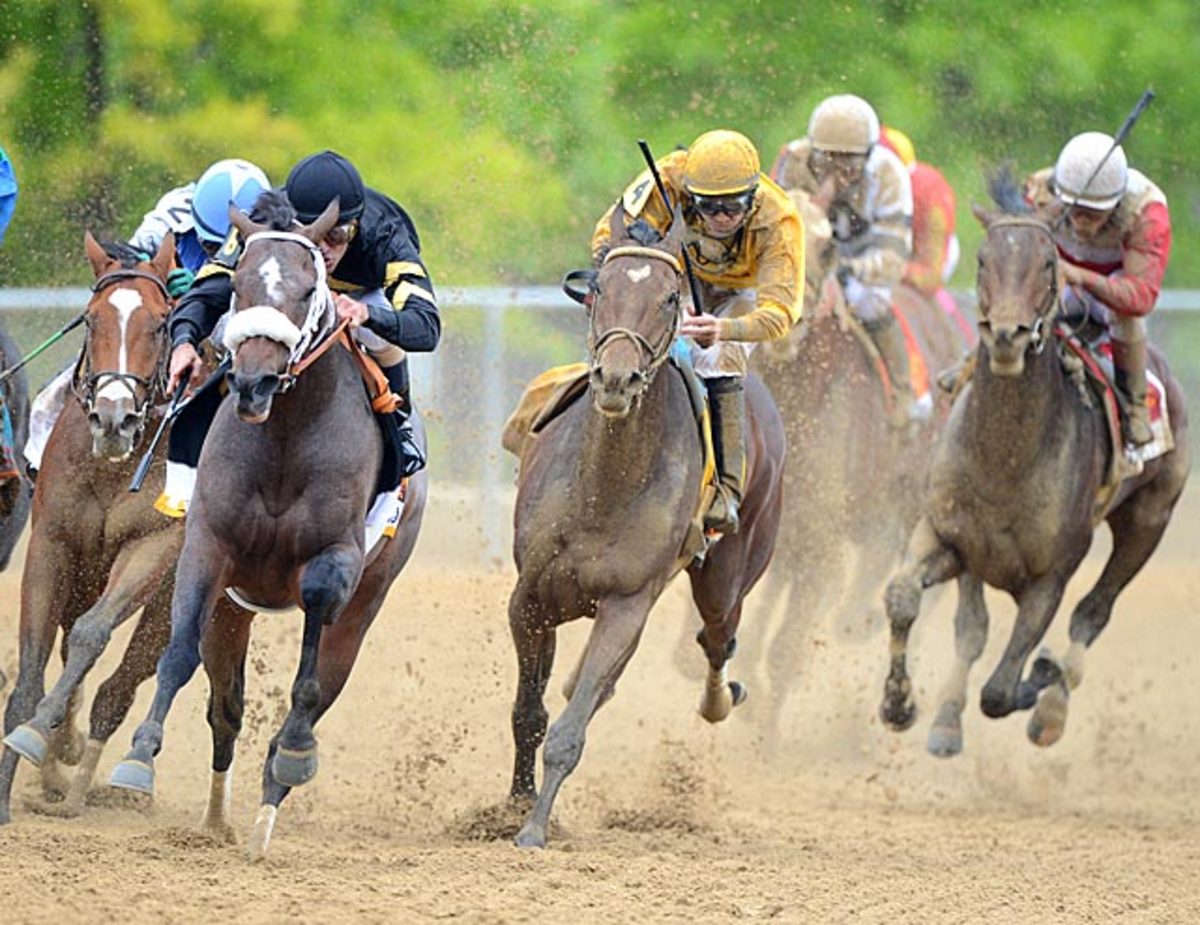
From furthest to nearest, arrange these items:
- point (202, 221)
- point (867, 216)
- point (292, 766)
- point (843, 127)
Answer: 1. point (867, 216)
2. point (843, 127)
3. point (202, 221)
4. point (292, 766)

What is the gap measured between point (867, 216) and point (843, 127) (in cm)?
51

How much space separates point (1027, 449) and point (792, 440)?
7.45ft

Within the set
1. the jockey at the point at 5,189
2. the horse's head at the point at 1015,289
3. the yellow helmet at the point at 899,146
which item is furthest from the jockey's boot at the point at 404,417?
the yellow helmet at the point at 899,146

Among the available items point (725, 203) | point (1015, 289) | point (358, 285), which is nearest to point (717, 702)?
point (1015, 289)

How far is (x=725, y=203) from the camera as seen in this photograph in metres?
8.72

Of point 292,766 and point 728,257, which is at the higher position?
point 728,257

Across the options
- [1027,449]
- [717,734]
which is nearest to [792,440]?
[717,734]

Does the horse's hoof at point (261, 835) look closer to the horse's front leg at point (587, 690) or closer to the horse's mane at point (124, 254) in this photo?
the horse's front leg at point (587, 690)

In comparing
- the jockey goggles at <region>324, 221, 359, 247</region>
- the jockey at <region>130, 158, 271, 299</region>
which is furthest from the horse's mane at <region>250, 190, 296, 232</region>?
the jockey at <region>130, 158, 271, 299</region>

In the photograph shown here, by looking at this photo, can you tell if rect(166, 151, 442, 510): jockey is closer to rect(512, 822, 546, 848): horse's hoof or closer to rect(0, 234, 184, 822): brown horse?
rect(0, 234, 184, 822): brown horse

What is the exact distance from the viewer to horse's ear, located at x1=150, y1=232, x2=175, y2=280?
28.4ft

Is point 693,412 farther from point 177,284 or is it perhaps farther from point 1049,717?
point 1049,717

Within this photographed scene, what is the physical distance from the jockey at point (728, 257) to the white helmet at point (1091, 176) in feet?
5.99

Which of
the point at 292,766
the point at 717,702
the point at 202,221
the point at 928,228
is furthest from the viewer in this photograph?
the point at 928,228
